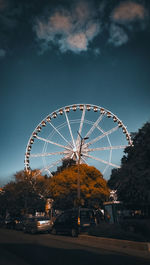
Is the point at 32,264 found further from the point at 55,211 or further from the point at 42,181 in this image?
the point at 55,211

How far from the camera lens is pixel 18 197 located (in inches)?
1385

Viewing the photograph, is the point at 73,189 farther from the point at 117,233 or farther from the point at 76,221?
the point at 117,233

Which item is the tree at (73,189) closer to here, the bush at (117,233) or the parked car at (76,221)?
the parked car at (76,221)

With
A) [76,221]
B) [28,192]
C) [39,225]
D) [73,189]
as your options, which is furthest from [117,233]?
[28,192]

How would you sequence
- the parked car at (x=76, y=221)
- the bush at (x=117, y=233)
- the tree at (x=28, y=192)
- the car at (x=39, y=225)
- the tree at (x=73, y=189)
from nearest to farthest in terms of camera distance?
the bush at (x=117, y=233) < the parked car at (x=76, y=221) < the car at (x=39, y=225) < the tree at (x=28, y=192) < the tree at (x=73, y=189)

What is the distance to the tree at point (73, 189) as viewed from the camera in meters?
34.6

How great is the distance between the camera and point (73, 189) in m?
34.8

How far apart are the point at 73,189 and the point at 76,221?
19.2 m

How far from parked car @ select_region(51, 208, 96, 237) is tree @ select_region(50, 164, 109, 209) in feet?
55.8

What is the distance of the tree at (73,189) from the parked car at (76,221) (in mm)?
16997

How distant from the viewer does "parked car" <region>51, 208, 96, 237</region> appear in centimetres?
1570

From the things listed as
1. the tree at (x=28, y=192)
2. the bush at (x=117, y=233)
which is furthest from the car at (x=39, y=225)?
the tree at (x=28, y=192)

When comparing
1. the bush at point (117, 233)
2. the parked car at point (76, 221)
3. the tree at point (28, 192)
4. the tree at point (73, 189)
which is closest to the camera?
the bush at point (117, 233)

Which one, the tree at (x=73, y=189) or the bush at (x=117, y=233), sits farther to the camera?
the tree at (x=73, y=189)
